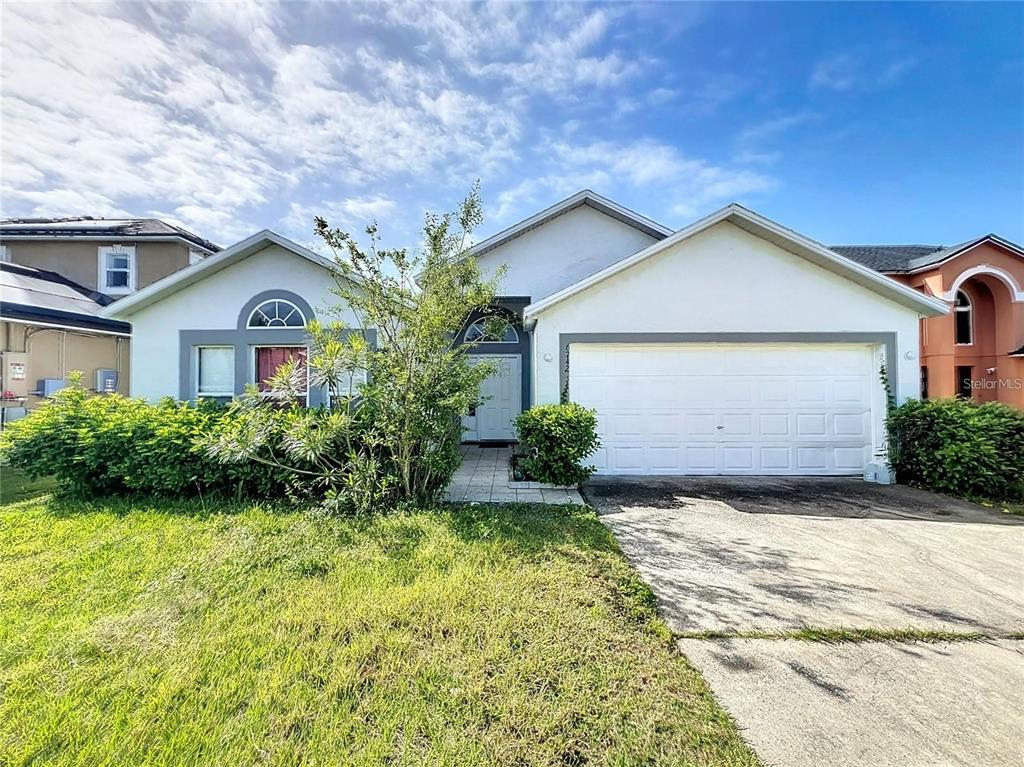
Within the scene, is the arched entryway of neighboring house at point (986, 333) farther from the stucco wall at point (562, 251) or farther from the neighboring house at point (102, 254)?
the neighboring house at point (102, 254)

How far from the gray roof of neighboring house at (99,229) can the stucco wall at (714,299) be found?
15.0m

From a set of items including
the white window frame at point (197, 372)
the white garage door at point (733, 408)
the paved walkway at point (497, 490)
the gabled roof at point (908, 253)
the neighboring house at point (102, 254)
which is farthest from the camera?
the neighboring house at point (102, 254)

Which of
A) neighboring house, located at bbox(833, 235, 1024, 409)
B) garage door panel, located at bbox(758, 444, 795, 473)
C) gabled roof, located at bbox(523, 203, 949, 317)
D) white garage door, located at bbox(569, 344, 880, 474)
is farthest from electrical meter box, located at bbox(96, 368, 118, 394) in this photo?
neighboring house, located at bbox(833, 235, 1024, 409)

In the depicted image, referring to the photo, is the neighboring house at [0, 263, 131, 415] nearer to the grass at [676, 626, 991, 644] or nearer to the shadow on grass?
the shadow on grass

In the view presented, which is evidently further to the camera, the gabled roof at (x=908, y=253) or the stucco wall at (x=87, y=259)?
the stucco wall at (x=87, y=259)

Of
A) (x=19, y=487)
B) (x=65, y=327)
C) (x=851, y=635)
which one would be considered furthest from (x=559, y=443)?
(x=65, y=327)

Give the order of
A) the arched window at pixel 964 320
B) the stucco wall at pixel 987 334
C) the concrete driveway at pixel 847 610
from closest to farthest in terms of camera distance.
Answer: the concrete driveway at pixel 847 610 → the stucco wall at pixel 987 334 → the arched window at pixel 964 320

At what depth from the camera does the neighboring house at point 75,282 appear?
11.3 metres

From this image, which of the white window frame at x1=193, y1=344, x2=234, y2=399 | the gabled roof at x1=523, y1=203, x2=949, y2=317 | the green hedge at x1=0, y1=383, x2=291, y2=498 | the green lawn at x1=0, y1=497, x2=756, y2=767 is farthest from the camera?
the white window frame at x1=193, y1=344, x2=234, y2=399

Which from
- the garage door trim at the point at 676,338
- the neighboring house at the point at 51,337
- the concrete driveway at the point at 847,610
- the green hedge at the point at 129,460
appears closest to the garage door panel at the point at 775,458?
the concrete driveway at the point at 847,610

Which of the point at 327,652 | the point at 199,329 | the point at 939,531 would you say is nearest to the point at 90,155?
the point at 199,329

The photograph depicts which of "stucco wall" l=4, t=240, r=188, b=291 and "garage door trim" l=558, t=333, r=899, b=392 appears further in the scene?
"stucco wall" l=4, t=240, r=188, b=291

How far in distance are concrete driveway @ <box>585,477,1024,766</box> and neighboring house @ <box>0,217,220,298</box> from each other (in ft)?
56.3

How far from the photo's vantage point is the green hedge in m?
6.31
